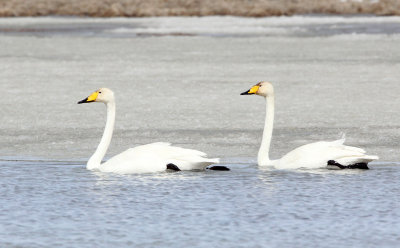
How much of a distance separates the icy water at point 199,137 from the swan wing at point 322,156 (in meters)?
0.09

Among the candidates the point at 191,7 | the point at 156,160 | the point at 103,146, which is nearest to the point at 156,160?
the point at 156,160

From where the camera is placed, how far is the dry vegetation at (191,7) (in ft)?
118

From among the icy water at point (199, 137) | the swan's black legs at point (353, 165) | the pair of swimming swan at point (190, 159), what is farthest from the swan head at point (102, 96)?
the swan's black legs at point (353, 165)

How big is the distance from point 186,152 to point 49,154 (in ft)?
5.15

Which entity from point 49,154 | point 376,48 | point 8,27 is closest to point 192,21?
point 8,27

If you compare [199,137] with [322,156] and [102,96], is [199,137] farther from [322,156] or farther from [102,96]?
[322,156]

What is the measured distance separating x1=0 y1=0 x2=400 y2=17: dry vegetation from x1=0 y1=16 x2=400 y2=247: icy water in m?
14.4

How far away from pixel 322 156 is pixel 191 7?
32.6m

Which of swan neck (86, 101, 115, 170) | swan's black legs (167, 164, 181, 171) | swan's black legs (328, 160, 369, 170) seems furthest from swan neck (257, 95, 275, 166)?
Answer: swan neck (86, 101, 115, 170)

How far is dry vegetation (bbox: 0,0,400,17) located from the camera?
36062 millimetres

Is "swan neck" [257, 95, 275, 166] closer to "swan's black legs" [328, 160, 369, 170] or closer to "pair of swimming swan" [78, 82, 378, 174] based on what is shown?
"pair of swimming swan" [78, 82, 378, 174]

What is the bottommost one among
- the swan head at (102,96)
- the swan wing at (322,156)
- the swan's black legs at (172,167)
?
the swan's black legs at (172,167)

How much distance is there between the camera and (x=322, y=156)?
826cm

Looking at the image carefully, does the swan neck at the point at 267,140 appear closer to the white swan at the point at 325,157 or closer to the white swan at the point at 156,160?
the white swan at the point at 325,157
